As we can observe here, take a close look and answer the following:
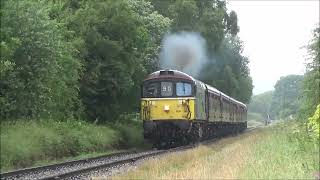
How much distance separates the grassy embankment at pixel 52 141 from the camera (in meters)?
18.0

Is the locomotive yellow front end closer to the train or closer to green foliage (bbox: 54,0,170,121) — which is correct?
the train

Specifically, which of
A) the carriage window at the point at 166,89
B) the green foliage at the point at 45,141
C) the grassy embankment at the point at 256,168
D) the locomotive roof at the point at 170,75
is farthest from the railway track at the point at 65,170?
the locomotive roof at the point at 170,75

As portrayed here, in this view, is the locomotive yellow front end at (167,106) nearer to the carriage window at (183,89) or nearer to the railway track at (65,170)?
the carriage window at (183,89)

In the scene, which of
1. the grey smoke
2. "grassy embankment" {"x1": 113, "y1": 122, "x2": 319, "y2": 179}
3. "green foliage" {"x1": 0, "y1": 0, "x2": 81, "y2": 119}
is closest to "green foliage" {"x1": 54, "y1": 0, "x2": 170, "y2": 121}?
Result: "green foliage" {"x1": 0, "y1": 0, "x2": 81, "y2": 119}

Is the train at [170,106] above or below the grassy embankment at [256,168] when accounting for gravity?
above

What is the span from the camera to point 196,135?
29.6 m

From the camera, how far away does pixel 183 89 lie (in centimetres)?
2795

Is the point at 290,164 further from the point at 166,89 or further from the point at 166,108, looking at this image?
the point at 166,89

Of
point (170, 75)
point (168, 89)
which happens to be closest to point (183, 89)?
point (168, 89)

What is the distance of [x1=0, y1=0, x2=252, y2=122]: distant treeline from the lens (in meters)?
21.5

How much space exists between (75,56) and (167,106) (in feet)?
16.5

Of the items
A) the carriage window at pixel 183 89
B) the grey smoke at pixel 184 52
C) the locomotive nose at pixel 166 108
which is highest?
the grey smoke at pixel 184 52

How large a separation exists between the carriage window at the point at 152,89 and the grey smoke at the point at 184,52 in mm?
14327

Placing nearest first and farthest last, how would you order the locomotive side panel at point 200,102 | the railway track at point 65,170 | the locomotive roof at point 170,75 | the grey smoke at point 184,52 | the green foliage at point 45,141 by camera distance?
the railway track at point 65,170
the green foliage at point 45,141
the locomotive roof at point 170,75
the locomotive side panel at point 200,102
the grey smoke at point 184,52
